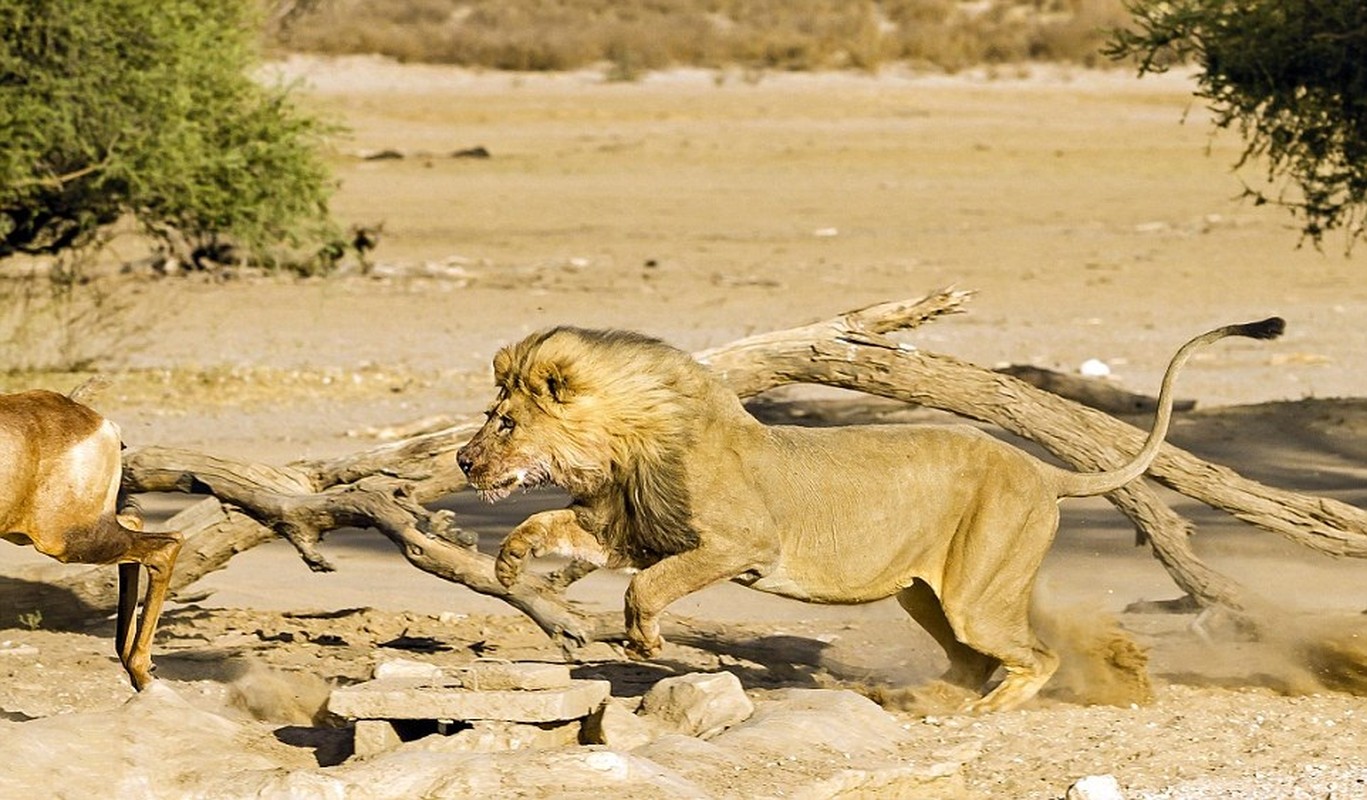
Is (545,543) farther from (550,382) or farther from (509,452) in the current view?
(550,382)

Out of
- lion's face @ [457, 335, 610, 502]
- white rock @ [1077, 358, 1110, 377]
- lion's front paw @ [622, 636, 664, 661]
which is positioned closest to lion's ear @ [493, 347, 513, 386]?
lion's face @ [457, 335, 610, 502]

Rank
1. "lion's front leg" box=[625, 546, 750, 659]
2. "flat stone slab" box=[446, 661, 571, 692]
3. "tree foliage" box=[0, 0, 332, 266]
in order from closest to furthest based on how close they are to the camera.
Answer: "flat stone slab" box=[446, 661, 571, 692]
"lion's front leg" box=[625, 546, 750, 659]
"tree foliage" box=[0, 0, 332, 266]

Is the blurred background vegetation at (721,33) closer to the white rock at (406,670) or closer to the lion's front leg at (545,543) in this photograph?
the lion's front leg at (545,543)

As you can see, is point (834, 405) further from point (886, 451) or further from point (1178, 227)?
point (1178, 227)

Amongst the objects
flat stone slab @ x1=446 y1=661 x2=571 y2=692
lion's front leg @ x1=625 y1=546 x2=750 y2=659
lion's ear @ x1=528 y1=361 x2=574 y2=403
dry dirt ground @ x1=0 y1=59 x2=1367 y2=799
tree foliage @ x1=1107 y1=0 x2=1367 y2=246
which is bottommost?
dry dirt ground @ x1=0 y1=59 x2=1367 y2=799

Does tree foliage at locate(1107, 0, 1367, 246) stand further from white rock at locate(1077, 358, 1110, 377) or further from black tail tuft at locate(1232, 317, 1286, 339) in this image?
black tail tuft at locate(1232, 317, 1286, 339)

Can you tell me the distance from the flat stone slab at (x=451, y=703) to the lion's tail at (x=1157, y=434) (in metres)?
2.51

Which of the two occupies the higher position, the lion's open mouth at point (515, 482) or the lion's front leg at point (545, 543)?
the lion's open mouth at point (515, 482)

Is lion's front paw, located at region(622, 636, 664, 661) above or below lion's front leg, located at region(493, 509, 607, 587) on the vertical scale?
below

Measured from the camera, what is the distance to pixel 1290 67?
15.3 m

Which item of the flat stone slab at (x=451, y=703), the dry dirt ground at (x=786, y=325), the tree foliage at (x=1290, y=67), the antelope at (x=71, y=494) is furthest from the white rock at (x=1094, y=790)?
the tree foliage at (x=1290, y=67)

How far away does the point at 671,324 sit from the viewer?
2175 cm

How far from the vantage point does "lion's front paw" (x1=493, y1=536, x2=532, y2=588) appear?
312 inches

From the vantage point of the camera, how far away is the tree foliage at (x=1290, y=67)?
15016 mm
